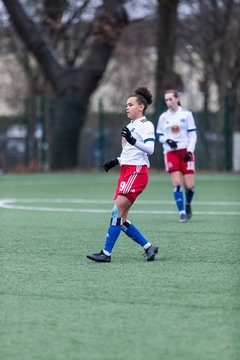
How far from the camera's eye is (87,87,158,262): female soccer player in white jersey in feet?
34.1

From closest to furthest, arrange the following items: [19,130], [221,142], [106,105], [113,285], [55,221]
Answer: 1. [113,285]
2. [55,221]
3. [221,142]
4. [106,105]
5. [19,130]

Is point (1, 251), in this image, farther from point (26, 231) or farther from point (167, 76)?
point (167, 76)

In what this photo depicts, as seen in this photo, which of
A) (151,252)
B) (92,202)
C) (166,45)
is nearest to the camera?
(151,252)

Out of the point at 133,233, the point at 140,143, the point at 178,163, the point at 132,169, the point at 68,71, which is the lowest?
the point at 133,233

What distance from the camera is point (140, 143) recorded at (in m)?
10.3

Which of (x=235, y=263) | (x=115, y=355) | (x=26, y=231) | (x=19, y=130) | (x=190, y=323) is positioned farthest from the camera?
(x=19, y=130)

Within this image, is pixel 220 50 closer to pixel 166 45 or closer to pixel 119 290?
pixel 166 45

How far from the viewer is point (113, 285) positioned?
28.5ft

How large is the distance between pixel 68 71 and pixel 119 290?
2617 centimetres

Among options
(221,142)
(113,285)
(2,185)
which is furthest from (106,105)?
(113,285)

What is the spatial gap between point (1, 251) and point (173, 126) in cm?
520

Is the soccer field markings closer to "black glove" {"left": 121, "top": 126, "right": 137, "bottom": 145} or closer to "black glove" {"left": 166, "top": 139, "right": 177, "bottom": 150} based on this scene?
"black glove" {"left": 166, "top": 139, "right": 177, "bottom": 150}

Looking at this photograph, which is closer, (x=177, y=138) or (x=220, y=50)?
(x=177, y=138)

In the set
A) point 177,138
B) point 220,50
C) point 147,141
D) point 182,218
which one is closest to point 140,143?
point 147,141
